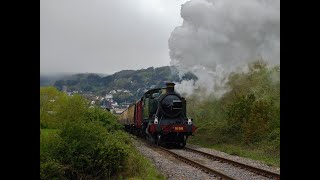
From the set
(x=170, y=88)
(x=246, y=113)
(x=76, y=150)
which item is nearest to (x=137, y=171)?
(x=76, y=150)

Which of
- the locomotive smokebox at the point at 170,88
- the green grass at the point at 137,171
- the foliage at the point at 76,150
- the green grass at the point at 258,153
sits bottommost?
the green grass at the point at 258,153

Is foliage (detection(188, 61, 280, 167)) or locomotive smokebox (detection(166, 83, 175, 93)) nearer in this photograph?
foliage (detection(188, 61, 280, 167))

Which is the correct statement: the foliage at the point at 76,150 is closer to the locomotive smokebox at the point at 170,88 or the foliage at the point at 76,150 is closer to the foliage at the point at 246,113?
the foliage at the point at 246,113

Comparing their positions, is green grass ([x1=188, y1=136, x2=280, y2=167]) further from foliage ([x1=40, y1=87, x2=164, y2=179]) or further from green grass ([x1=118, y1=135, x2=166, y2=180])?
foliage ([x1=40, y1=87, x2=164, y2=179])

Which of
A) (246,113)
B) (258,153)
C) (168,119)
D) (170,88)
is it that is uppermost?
(170,88)

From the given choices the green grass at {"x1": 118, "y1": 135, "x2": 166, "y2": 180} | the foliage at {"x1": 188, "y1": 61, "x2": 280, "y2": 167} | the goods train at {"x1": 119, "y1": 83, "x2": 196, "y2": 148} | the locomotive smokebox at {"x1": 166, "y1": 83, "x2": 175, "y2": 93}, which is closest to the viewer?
the green grass at {"x1": 118, "y1": 135, "x2": 166, "y2": 180}

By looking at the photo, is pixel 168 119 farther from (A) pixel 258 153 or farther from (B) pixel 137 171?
(B) pixel 137 171

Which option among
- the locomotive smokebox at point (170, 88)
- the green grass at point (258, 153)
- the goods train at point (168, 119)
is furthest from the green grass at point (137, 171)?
the locomotive smokebox at point (170, 88)

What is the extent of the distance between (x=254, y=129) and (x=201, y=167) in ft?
22.3

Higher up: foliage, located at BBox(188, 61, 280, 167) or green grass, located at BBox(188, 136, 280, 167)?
foliage, located at BBox(188, 61, 280, 167)

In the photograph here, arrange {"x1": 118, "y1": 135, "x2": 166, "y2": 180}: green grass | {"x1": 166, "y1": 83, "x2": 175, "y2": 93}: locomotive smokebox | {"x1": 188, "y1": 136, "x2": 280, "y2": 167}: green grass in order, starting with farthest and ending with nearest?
{"x1": 166, "y1": 83, "x2": 175, "y2": 93}: locomotive smokebox, {"x1": 188, "y1": 136, "x2": 280, "y2": 167}: green grass, {"x1": 118, "y1": 135, "x2": 166, "y2": 180}: green grass

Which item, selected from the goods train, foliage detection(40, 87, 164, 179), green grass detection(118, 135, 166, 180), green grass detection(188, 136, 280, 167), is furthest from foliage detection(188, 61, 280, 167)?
foliage detection(40, 87, 164, 179)

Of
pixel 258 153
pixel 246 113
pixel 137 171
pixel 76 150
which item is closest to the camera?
pixel 76 150
